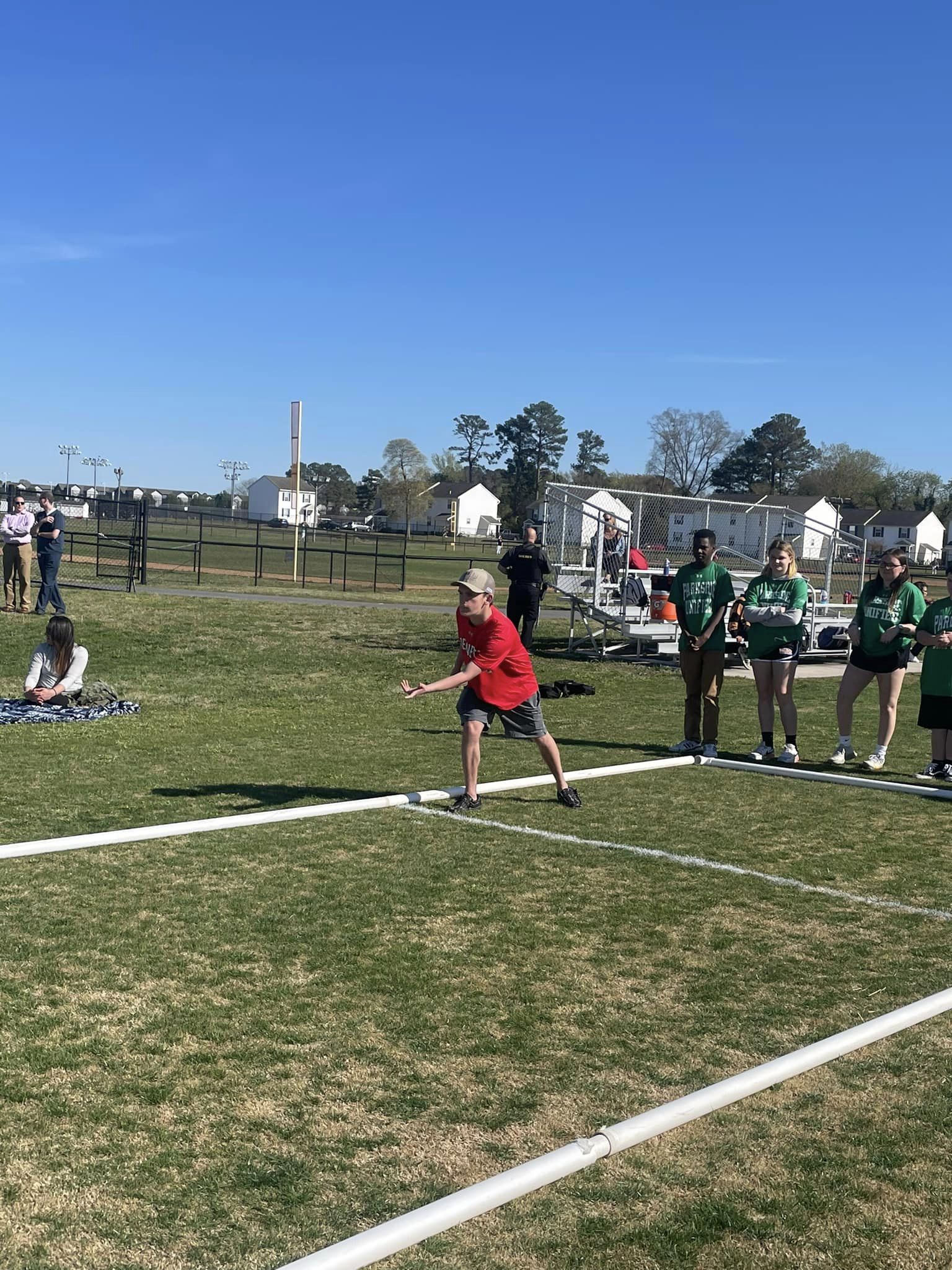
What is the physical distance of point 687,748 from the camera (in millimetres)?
10539

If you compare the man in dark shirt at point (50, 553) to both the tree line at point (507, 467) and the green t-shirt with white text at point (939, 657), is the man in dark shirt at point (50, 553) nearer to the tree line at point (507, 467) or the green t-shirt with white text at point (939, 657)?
the green t-shirt with white text at point (939, 657)

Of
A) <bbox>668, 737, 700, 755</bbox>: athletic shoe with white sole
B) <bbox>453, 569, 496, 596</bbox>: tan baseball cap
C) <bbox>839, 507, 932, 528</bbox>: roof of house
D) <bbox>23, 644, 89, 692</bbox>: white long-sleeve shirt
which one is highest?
<bbox>839, 507, 932, 528</bbox>: roof of house

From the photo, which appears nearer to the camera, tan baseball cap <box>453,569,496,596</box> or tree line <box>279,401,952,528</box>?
tan baseball cap <box>453,569,496,596</box>

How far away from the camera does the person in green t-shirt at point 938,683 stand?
30.9 feet

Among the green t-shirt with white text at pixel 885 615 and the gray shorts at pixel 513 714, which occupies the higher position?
the green t-shirt with white text at pixel 885 615

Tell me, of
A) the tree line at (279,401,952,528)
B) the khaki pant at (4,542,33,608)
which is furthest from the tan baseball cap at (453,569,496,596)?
the tree line at (279,401,952,528)

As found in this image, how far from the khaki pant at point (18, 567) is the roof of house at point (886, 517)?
86.3 m

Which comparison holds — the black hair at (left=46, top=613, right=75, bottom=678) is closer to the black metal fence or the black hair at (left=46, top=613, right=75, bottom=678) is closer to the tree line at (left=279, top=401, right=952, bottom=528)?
the black metal fence

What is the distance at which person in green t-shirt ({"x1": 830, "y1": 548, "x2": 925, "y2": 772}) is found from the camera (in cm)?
974

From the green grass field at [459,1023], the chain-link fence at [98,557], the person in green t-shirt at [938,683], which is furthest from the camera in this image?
the chain-link fence at [98,557]

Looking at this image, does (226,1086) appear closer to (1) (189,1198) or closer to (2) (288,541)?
(1) (189,1198)

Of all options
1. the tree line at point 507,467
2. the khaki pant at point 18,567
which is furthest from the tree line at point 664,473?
the khaki pant at point 18,567

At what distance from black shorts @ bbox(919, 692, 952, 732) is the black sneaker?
4.00 meters

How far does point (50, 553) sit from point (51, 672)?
7829mm
